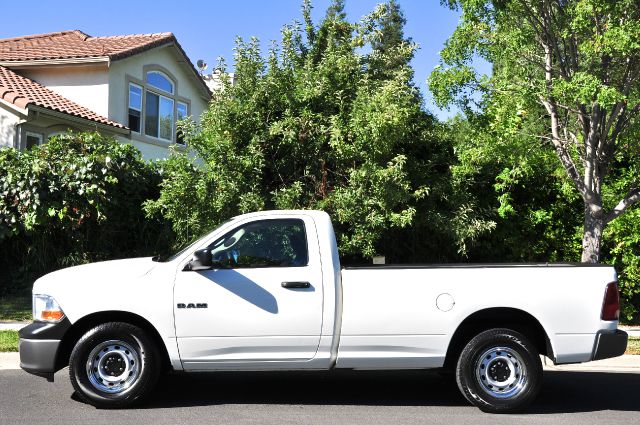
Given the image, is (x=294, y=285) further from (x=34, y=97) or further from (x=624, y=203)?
(x=34, y=97)

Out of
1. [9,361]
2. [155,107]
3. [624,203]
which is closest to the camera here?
[9,361]

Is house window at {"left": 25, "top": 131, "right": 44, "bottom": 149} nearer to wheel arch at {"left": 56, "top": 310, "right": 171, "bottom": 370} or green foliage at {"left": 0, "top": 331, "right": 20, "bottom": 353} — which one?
green foliage at {"left": 0, "top": 331, "right": 20, "bottom": 353}

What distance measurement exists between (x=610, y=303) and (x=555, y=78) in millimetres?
4233

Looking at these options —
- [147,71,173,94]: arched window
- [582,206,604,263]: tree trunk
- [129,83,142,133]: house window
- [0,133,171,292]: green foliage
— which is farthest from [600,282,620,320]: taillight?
[147,71,173,94]: arched window

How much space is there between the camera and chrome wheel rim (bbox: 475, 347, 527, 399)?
6.00m

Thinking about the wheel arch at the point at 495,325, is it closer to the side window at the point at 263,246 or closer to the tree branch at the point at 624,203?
the side window at the point at 263,246

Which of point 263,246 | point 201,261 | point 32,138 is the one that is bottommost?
point 201,261

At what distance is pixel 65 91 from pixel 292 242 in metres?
15.5

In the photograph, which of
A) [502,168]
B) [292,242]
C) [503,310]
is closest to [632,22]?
[502,168]

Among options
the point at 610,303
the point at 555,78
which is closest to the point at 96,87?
the point at 555,78

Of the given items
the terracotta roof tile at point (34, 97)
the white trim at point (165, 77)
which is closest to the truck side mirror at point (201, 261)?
the terracotta roof tile at point (34, 97)

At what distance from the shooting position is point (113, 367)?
5.96 meters

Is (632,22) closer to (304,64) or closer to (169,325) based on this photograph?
(304,64)

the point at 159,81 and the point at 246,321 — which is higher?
the point at 159,81
